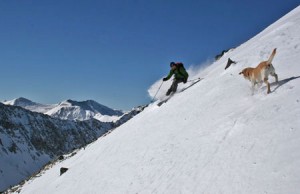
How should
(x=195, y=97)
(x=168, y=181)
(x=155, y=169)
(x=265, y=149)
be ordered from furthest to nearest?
(x=195, y=97) < (x=155, y=169) < (x=168, y=181) < (x=265, y=149)

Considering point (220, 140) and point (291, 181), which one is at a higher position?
point (220, 140)

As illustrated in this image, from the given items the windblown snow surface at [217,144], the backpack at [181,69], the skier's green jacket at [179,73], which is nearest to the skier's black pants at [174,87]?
the skier's green jacket at [179,73]

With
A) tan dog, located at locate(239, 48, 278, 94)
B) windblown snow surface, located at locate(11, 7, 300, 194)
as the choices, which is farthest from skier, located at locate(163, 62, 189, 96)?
tan dog, located at locate(239, 48, 278, 94)

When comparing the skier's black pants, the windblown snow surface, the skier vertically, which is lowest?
the windblown snow surface

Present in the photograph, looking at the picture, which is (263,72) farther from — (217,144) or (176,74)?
(176,74)

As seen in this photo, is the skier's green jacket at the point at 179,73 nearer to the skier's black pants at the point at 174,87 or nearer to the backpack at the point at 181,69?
the backpack at the point at 181,69

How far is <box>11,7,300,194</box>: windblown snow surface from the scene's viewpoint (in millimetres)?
11719

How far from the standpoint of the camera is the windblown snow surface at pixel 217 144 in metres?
11.7

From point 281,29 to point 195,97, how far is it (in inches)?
346

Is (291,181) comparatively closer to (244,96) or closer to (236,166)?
(236,166)

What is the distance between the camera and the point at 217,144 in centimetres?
1459

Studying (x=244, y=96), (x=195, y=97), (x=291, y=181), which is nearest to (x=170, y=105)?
(x=195, y=97)

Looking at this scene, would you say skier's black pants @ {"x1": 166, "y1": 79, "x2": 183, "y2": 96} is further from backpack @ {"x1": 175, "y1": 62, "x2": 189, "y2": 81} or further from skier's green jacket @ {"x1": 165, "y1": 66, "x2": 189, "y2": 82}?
backpack @ {"x1": 175, "y1": 62, "x2": 189, "y2": 81}

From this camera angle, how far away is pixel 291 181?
10195 millimetres
